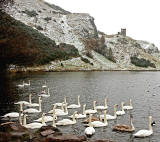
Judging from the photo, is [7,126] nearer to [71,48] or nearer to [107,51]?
[71,48]

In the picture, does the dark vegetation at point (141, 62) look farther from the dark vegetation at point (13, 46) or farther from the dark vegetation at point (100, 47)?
the dark vegetation at point (13, 46)

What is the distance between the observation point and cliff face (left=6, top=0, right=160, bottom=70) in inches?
5930

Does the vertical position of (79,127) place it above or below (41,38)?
below

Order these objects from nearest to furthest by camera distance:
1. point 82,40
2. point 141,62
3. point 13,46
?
point 13,46 → point 82,40 → point 141,62

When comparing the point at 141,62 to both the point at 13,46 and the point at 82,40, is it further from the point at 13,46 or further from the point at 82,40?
the point at 13,46

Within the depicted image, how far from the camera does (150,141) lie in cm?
2153

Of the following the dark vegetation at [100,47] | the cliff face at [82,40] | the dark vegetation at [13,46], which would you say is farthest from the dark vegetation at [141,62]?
the dark vegetation at [13,46]

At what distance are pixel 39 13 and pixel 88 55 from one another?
53.4 m

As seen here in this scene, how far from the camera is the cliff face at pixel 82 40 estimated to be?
494 ft

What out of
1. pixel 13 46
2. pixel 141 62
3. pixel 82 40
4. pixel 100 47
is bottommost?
pixel 141 62

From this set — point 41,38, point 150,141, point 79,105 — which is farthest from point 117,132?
point 41,38

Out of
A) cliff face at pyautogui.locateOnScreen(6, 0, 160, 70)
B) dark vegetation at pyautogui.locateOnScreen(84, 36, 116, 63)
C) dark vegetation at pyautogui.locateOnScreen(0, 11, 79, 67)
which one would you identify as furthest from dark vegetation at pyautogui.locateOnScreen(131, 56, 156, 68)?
dark vegetation at pyautogui.locateOnScreen(0, 11, 79, 67)

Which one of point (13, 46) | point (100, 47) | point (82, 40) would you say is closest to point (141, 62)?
point (100, 47)

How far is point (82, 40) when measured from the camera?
172625mm
